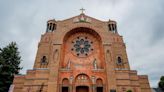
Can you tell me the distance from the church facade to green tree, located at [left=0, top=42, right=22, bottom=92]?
213 inches

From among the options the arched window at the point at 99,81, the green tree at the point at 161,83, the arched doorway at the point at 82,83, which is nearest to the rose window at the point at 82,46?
the arched doorway at the point at 82,83

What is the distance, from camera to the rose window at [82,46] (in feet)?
77.3

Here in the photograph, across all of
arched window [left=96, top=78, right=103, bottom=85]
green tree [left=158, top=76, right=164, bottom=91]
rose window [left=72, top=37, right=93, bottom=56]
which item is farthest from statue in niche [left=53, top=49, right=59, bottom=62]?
green tree [left=158, top=76, right=164, bottom=91]

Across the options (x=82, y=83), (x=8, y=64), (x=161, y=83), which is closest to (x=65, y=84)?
(x=82, y=83)

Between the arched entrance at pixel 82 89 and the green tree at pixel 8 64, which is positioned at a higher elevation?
the green tree at pixel 8 64

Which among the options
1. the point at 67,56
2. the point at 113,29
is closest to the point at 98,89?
the point at 67,56

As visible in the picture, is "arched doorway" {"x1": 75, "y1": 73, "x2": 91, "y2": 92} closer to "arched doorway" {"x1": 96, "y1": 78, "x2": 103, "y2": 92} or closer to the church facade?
the church facade

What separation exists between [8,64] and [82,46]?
13814mm

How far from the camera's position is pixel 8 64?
1079 inches

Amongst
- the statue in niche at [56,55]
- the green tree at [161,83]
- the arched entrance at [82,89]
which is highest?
the statue in niche at [56,55]

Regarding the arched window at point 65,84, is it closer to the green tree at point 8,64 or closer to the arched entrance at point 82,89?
the arched entrance at point 82,89

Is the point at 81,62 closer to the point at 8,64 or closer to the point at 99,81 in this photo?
the point at 99,81

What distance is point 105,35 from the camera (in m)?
23.7

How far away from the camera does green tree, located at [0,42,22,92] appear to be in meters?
25.4
